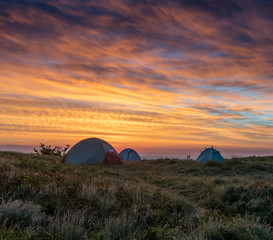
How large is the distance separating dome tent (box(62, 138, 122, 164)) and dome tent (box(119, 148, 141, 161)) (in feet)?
29.3

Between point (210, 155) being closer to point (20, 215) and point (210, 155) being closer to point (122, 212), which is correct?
point (122, 212)

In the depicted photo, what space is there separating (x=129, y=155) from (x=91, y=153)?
1027 cm

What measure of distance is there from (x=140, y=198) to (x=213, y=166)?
43.6 ft

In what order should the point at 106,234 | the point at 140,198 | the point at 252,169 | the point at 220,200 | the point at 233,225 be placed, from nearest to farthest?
the point at 106,234 → the point at 233,225 → the point at 140,198 → the point at 220,200 → the point at 252,169

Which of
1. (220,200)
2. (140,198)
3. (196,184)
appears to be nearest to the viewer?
(140,198)

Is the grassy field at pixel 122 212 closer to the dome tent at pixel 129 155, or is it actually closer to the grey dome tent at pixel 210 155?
the grey dome tent at pixel 210 155

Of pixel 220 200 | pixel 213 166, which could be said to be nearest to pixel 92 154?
pixel 213 166

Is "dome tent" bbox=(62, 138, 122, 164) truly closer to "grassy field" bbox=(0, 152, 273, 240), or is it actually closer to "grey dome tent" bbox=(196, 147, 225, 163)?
"grey dome tent" bbox=(196, 147, 225, 163)

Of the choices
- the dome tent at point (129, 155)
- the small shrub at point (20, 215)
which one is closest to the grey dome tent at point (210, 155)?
the dome tent at point (129, 155)

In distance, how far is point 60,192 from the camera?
6926mm

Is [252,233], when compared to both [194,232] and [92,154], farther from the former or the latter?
[92,154]

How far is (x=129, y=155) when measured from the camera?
3153 centimetres

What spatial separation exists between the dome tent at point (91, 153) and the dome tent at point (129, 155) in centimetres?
892

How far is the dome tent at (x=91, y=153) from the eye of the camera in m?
21.5
